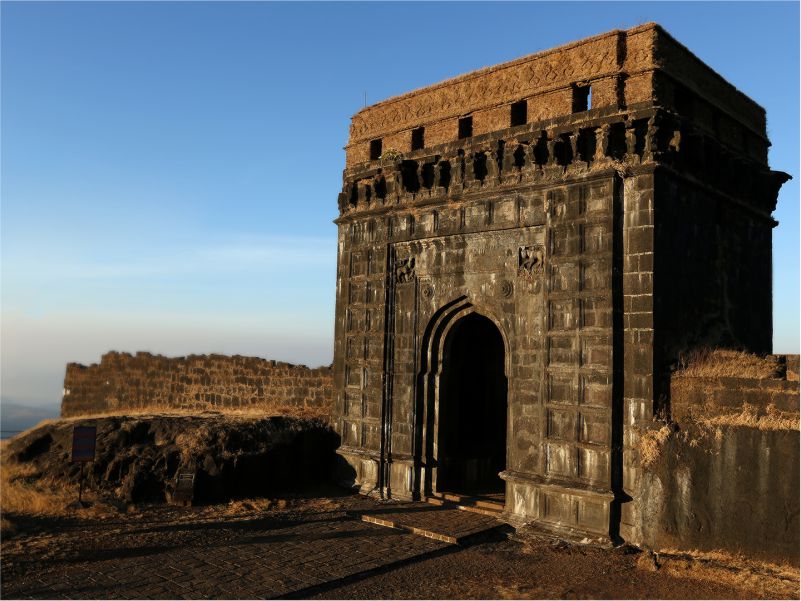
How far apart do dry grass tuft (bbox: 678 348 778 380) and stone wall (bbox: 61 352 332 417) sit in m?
9.28

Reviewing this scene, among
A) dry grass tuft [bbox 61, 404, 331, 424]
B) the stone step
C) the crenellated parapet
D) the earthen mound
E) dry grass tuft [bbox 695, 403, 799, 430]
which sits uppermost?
the crenellated parapet

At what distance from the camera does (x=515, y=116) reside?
43.1 feet

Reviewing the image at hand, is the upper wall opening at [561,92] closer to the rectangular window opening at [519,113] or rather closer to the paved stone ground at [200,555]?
the rectangular window opening at [519,113]

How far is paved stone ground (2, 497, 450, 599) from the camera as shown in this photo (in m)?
8.30

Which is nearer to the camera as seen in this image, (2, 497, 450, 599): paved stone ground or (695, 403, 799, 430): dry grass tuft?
(2, 497, 450, 599): paved stone ground

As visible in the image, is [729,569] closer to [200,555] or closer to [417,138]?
[200,555]

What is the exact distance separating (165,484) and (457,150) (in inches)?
343

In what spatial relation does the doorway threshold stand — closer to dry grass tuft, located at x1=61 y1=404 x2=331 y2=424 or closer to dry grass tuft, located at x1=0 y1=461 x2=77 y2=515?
dry grass tuft, located at x1=61 y1=404 x2=331 y2=424

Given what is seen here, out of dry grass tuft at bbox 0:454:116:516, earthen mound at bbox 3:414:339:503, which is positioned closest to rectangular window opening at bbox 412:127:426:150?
earthen mound at bbox 3:414:339:503

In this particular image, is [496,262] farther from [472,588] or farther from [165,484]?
[165,484]

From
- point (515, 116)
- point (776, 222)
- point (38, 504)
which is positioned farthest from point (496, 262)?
point (38, 504)

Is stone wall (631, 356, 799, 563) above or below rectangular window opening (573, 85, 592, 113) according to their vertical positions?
below

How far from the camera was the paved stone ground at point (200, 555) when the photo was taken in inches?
327

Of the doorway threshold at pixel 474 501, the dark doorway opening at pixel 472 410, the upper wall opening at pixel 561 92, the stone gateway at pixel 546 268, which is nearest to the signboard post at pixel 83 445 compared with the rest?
the stone gateway at pixel 546 268
